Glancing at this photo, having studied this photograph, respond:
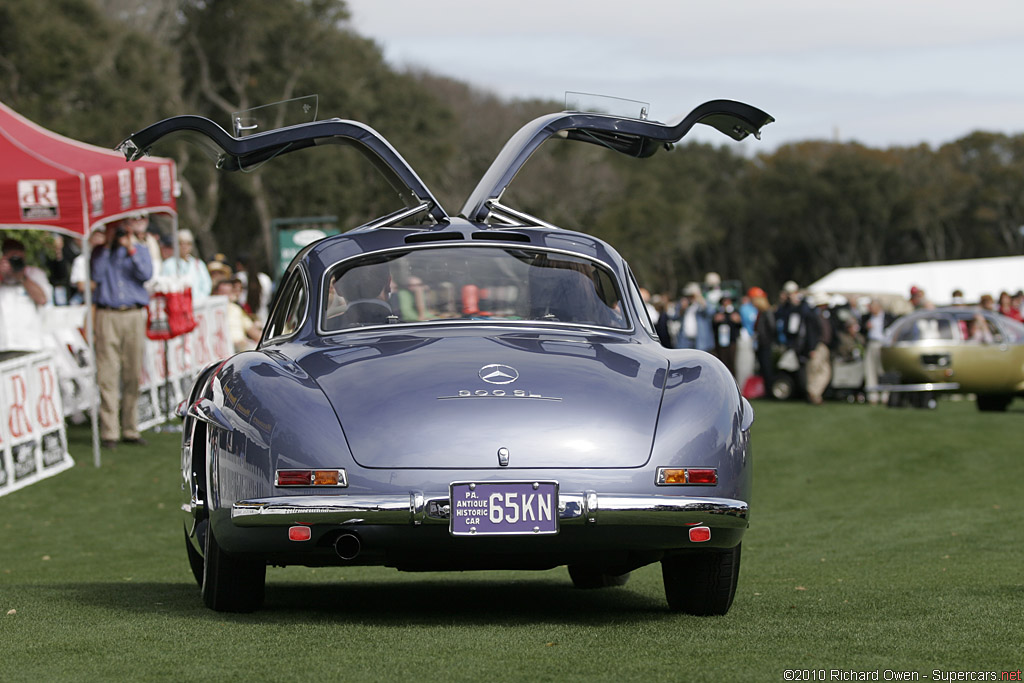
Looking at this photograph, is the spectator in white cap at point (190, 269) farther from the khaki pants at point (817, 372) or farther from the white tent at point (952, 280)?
the white tent at point (952, 280)

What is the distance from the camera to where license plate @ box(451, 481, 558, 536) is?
5379 mm

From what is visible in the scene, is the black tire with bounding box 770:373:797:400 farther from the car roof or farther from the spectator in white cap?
the car roof

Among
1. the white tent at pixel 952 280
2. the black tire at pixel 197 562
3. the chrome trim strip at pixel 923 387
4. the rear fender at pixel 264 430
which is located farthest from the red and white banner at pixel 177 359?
the white tent at pixel 952 280

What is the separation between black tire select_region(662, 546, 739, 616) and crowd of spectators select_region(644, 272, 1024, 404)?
711 inches

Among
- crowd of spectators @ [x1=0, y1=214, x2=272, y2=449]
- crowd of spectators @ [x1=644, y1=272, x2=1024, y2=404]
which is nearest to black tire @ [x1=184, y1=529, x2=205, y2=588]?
crowd of spectators @ [x1=0, y1=214, x2=272, y2=449]

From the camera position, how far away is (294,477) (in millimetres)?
5500

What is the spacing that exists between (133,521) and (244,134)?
5.19 m

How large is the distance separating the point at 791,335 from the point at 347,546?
2189 centimetres

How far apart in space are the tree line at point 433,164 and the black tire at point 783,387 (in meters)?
28.6

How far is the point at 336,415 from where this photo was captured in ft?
18.3

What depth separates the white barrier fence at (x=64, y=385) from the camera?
43.5 ft

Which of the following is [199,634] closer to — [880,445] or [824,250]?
[880,445]

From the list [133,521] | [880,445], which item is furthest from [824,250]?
[133,521]

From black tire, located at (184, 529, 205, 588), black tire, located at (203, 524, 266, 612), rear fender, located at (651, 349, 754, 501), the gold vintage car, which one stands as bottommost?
the gold vintage car
